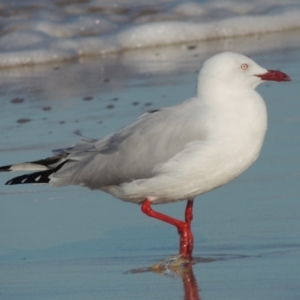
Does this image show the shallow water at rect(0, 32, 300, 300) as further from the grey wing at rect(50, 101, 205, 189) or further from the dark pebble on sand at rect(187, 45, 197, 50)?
the dark pebble on sand at rect(187, 45, 197, 50)

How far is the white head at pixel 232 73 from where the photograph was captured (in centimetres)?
504

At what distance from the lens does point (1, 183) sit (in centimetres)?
661

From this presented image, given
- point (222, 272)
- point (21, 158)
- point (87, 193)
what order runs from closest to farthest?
point (222, 272)
point (87, 193)
point (21, 158)

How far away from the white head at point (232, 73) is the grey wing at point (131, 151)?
0.77ft

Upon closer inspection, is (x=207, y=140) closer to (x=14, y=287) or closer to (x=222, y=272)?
(x=222, y=272)

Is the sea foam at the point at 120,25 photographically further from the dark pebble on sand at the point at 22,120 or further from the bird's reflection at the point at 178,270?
the bird's reflection at the point at 178,270

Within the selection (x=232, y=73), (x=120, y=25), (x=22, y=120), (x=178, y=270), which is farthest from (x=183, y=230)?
(x=120, y=25)

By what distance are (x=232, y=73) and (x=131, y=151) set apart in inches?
26.0

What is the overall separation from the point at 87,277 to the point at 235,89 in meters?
1.20

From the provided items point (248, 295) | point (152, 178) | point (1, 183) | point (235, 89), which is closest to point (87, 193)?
point (1, 183)

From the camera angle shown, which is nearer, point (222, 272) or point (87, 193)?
point (222, 272)

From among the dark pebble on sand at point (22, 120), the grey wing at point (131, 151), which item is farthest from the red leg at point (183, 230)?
the dark pebble on sand at point (22, 120)

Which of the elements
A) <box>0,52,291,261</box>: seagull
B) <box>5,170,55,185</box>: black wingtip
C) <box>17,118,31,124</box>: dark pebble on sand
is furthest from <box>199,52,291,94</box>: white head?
<box>17,118,31,124</box>: dark pebble on sand

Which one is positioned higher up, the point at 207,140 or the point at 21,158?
Result: the point at 207,140
